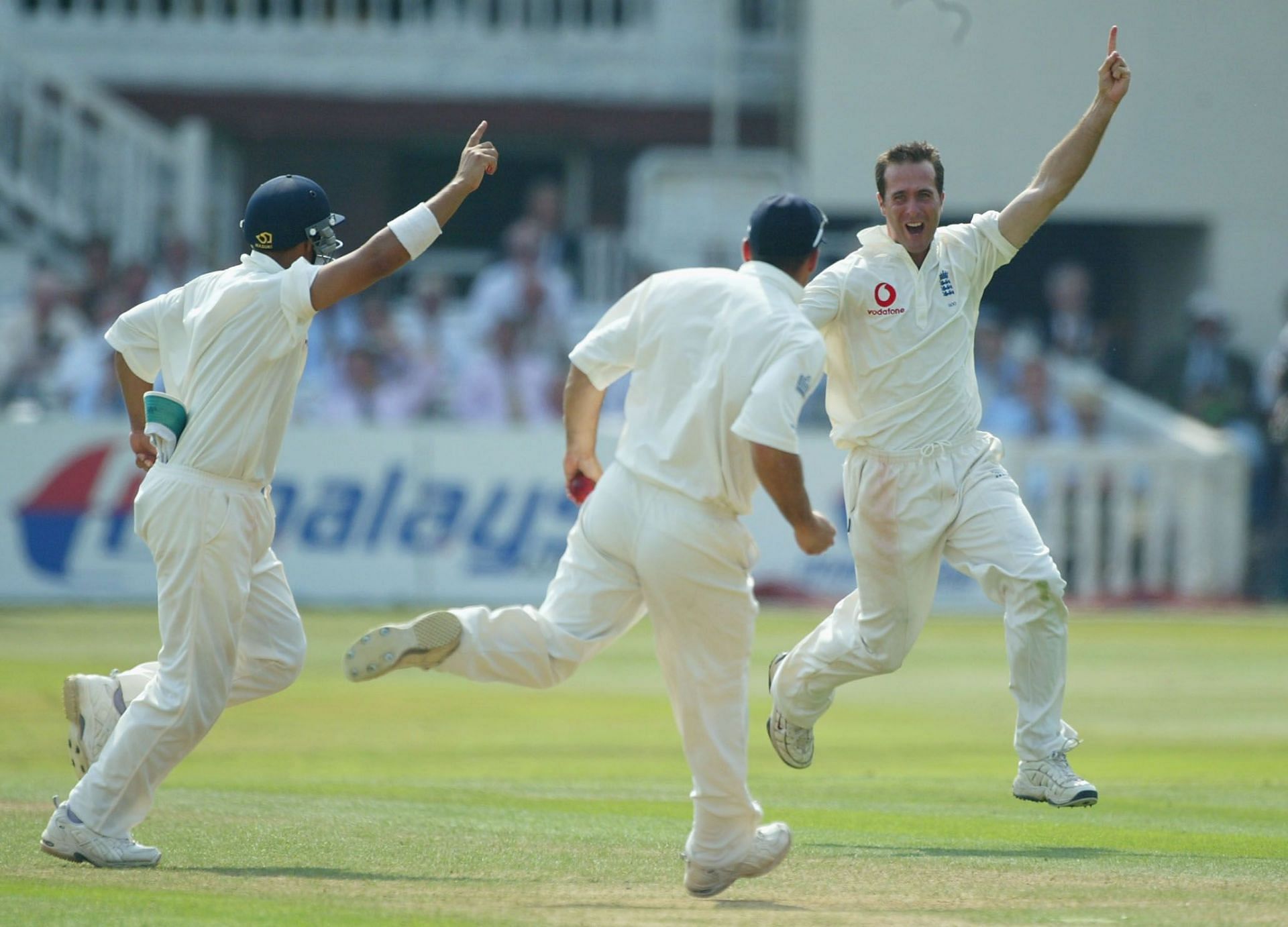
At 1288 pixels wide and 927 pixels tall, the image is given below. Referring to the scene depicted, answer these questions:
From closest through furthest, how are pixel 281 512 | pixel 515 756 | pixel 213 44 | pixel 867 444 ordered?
pixel 867 444 < pixel 515 756 < pixel 281 512 < pixel 213 44

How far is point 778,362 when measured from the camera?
530 centimetres

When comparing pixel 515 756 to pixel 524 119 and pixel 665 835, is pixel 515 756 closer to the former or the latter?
pixel 665 835

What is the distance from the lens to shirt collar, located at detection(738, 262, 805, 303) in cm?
554

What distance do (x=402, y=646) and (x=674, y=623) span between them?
74 centimetres

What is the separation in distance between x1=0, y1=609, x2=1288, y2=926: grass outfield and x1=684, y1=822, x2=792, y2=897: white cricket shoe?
0.05m

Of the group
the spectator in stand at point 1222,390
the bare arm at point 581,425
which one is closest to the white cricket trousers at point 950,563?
the bare arm at point 581,425

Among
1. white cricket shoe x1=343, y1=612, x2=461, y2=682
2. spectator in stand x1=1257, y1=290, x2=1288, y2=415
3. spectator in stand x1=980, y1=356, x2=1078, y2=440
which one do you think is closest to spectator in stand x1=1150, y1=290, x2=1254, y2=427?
spectator in stand x1=1257, y1=290, x2=1288, y2=415

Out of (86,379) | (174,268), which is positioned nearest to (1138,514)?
(174,268)

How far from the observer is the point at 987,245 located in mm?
7211

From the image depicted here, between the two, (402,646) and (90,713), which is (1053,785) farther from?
(90,713)

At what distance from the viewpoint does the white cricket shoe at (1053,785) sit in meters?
6.73

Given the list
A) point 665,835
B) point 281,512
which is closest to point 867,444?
point 665,835

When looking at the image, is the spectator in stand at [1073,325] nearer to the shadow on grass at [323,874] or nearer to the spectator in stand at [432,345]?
the spectator in stand at [432,345]

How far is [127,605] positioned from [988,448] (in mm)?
11413
